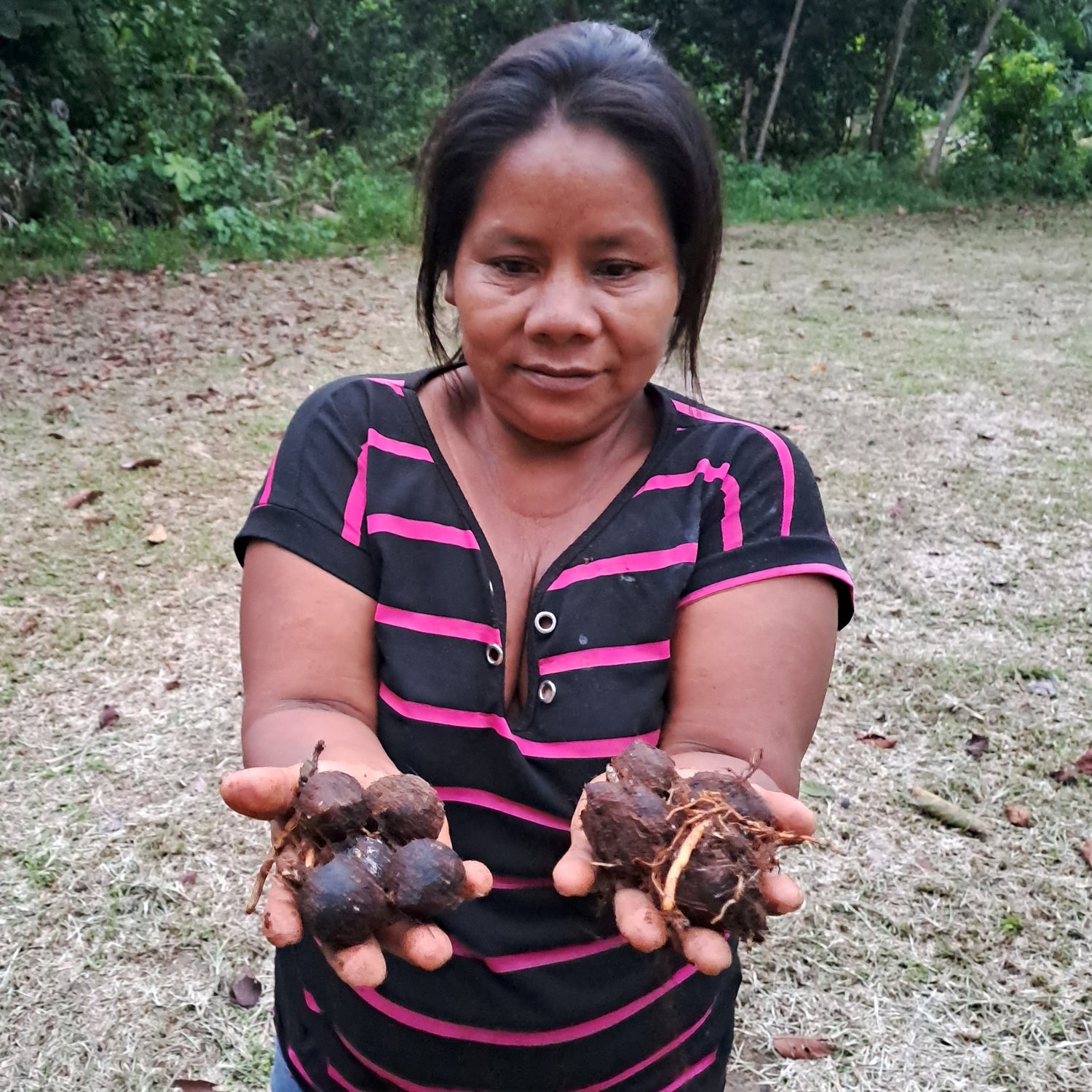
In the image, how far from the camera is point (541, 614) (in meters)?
1.46

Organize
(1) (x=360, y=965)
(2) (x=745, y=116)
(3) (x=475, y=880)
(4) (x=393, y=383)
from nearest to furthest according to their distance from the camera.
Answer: (1) (x=360, y=965)
(3) (x=475, y=880)
(4) (x=393, y=383)
(2) (x=745, y=116)

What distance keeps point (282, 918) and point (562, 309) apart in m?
0.86

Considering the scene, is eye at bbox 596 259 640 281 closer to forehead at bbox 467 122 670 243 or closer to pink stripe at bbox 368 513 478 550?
forehead at bbox 467 122 670 243

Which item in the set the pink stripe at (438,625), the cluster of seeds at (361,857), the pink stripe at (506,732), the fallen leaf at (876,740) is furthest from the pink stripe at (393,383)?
the fallen leaf at (876,740)

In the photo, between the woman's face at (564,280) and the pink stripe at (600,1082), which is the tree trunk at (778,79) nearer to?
the woman's face at (564,280)

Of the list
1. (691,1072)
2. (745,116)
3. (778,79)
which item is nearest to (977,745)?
(691,1072)

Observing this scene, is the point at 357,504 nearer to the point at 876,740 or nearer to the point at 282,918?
the point at 282,918

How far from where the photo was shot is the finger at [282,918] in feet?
3.99

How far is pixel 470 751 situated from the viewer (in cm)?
145

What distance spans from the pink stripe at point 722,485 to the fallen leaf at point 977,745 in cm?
204

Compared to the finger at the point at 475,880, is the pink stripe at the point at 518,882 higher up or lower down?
lower down

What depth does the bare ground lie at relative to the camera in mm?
2334

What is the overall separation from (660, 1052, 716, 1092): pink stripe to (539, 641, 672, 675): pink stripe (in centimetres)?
64

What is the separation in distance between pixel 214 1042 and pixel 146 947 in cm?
34
